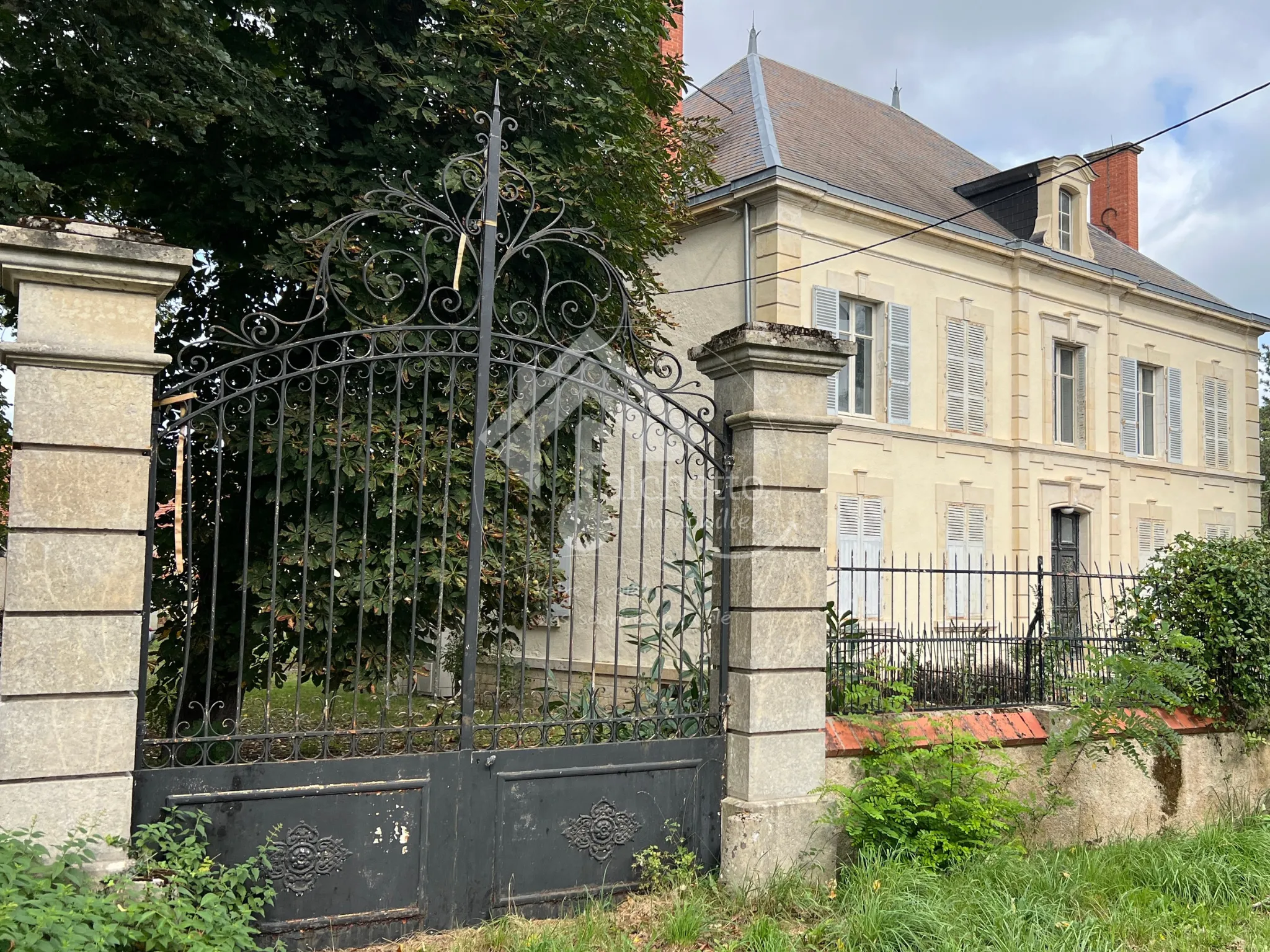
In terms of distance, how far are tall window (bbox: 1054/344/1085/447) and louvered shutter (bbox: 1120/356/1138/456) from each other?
989mm

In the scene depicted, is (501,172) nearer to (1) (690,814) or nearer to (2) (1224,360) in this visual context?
(1) (690,814)

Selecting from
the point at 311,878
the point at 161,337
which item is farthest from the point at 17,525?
the point at 161,337

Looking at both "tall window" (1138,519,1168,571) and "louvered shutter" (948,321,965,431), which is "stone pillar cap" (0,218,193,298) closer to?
"louvered shutter" (948,321,965,431)

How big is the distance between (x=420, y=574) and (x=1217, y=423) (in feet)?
54.7

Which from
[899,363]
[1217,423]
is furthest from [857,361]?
[1217,423]

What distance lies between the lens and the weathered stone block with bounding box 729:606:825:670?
498 centimetres

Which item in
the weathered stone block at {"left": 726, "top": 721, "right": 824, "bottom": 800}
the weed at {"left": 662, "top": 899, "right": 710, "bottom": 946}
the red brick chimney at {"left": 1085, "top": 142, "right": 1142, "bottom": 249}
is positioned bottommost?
the weed at {"left": 662, "top": 899, "right": 710, "bottom": 946}

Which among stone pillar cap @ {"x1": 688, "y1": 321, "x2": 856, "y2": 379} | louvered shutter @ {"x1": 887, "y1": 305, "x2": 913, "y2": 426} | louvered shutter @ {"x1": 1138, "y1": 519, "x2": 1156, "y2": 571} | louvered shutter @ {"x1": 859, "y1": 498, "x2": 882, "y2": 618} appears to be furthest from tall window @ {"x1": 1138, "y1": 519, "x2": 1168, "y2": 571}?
stone pillar cap @ {"x1": 688, "y1": 321, "x2": 856, "y2": 379}

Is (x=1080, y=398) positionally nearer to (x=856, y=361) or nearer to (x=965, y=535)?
(x=965, y=535)

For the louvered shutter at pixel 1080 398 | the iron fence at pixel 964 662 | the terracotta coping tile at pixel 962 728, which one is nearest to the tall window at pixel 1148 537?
the louvered shutter at pixel 1080 398

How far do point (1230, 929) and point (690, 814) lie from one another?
98.0 inches

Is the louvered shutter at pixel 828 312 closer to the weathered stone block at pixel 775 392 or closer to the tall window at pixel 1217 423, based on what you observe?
the weathered stone block at pixel 775 392

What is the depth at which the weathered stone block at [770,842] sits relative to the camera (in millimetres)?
4906

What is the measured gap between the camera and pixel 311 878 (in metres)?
4.19
